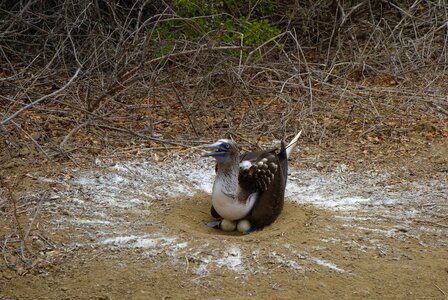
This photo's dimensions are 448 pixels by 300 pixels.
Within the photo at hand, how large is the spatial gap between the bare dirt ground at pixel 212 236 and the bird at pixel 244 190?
6.2 inches

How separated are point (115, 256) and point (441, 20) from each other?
7.32 m

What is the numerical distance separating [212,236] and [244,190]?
0.57m

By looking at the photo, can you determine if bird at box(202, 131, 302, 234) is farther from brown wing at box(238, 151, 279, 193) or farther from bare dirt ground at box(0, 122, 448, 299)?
bare dirt ground at box(0, 122, 448, 299)

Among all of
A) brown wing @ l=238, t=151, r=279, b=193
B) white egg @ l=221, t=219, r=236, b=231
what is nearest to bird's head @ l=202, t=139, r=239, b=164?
brown wing @ l=238, t=151, r=279, b=193

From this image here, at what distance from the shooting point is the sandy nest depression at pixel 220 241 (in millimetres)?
5082

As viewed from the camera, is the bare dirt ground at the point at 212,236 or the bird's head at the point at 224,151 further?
the bird's head at the point at 224,151

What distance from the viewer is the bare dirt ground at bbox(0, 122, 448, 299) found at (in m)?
5.09

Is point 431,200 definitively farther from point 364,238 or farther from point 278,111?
point 278,111

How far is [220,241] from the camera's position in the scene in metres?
5.60

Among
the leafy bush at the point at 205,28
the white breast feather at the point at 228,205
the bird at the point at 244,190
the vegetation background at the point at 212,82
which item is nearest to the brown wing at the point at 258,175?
the bird at the point at 244,190

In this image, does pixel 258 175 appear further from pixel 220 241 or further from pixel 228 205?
pixel 220 241

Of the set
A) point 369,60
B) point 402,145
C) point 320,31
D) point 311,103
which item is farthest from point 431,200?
point 320,31

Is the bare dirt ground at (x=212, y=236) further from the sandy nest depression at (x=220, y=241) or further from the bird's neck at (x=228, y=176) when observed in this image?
the bird's neck at (x=228, y=176)

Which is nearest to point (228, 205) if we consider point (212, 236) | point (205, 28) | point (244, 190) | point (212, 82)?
point (244, 190)
